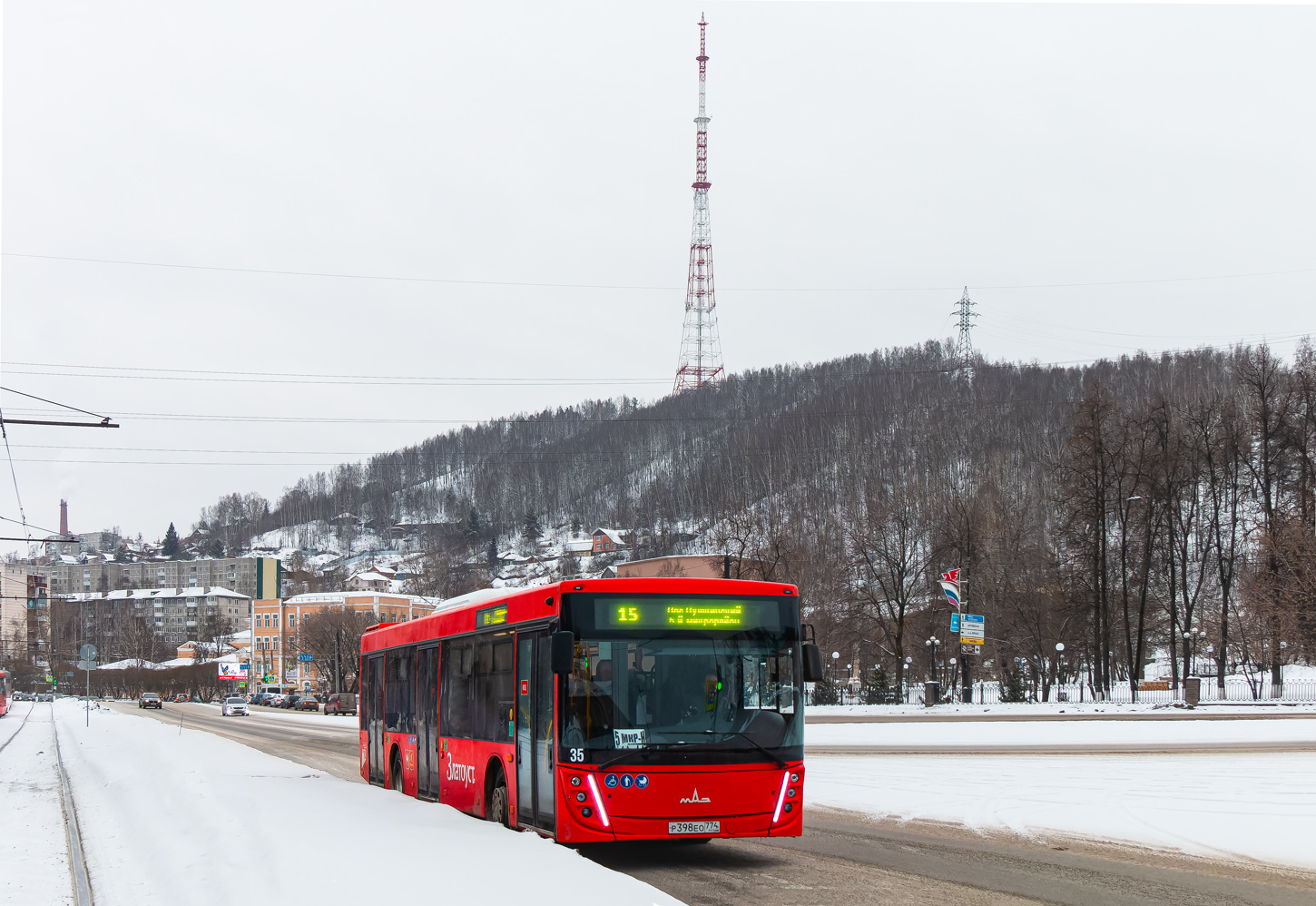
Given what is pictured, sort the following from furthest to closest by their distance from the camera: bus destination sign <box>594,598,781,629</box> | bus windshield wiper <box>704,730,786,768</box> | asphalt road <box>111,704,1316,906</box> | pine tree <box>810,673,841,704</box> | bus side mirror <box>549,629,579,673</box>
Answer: pine tree <box>810,673,841,704</box> → bus destination sign <box>594,598,781,629</box> → bus windshield wiper <box>704,730,786,768</box> → bus side mirror <box>549,629,579,673</box> → asphalt road <box>111,704,1316,906</box>

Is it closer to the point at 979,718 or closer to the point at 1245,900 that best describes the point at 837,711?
the point at 979,718

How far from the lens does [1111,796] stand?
17734mm

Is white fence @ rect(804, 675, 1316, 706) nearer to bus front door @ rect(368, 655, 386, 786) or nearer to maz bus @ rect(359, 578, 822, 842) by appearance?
bus front door @ rect(368, 655, 386, 786)

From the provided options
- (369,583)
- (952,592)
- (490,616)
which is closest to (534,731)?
(490,616)

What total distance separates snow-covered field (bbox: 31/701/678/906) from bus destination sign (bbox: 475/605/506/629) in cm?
222

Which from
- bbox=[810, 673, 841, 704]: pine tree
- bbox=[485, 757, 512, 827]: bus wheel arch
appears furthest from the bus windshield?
bbox=[810, 673, 841, 704]: pine tree

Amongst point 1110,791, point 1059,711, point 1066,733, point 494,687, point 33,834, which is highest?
point 494,687

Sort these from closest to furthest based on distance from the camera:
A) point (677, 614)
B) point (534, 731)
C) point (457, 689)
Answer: point (677, 614) < point (534, 731) < point (457, 689)

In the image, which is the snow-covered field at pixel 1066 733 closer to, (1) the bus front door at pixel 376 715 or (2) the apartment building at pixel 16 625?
(1) the bus front door at pixel 376 715

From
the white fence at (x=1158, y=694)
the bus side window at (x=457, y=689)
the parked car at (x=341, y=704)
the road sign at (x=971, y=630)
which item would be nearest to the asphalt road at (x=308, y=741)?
the bus side window at (x=457, y=689)

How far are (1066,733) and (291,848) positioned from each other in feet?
94.9

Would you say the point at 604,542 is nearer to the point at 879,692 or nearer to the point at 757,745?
the point at 879,692

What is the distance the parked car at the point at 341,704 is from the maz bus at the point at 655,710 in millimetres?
69858

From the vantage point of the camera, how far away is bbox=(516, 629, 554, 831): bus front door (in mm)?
12219
